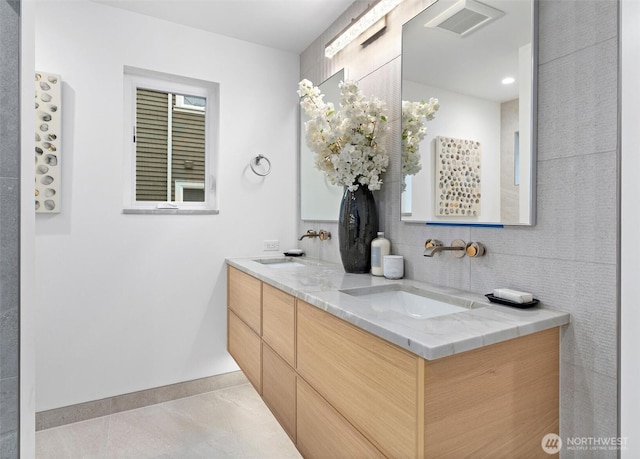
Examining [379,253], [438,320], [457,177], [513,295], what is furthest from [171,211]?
[513,295]

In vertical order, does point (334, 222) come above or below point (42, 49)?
below

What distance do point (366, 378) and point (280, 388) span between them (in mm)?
694

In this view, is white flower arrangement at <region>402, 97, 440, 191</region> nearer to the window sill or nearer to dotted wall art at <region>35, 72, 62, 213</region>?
the window sill

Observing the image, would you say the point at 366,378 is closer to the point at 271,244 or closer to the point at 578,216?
the point at 578,216

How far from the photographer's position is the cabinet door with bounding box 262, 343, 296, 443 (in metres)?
1.47

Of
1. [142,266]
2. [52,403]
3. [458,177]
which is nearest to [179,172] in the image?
[142,266]

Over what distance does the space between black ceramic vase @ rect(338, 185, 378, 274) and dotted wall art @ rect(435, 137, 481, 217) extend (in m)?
0.38

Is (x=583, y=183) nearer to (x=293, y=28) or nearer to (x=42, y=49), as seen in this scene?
(x=293, y=28)

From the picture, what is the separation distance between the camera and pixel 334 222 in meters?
2.27

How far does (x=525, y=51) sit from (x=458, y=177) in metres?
0.47

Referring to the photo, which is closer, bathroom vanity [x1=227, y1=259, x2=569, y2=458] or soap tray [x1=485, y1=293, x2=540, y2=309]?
bathroom vanity [x1=227, y1=259, x2=569, y2=458]

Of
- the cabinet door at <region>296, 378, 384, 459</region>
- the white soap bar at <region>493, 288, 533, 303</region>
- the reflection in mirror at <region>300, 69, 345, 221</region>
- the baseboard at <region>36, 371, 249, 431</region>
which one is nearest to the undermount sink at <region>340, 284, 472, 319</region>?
the white soap bar at <region>493, 288, 533, 303</region>

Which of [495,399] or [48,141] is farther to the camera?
[48,141]

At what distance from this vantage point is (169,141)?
7.87 feet
